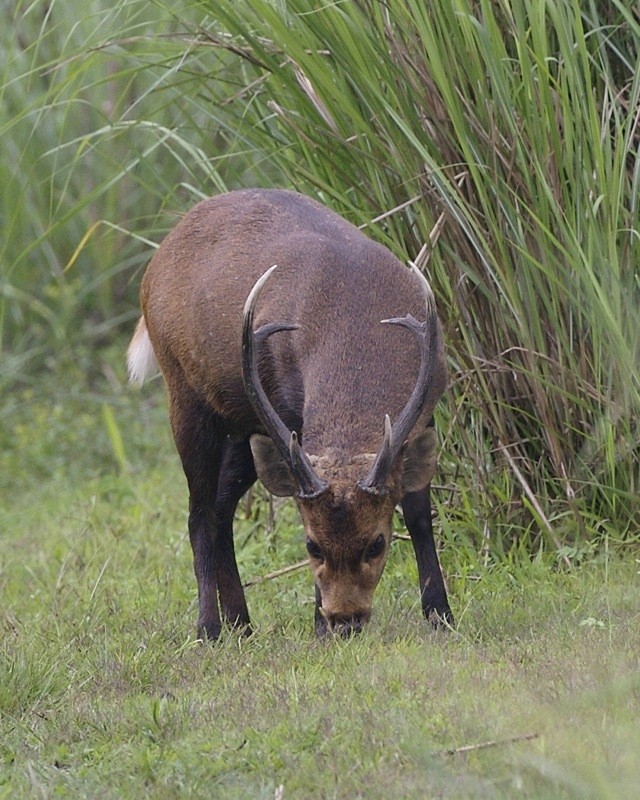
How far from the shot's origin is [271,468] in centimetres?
464

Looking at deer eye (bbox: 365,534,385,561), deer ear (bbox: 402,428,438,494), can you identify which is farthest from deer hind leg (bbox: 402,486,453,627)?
deer eye (bbox: 365,534,385,561)

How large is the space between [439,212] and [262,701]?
2.18 metres

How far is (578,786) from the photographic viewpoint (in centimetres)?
292

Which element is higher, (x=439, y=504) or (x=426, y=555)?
(x=426, y=555)

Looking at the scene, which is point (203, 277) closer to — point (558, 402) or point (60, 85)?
point (60, 85)

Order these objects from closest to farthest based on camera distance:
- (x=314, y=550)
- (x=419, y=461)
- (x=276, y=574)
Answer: (x=314, y=550), (x=419, y=461), (x=276, y=574)

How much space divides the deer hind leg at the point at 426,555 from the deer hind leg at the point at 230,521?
68 centimetres

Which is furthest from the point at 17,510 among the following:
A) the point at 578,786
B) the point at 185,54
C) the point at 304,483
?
the point at 578,786

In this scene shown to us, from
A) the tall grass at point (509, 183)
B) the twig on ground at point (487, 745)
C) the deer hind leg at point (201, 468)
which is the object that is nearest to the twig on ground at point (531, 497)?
the tall grass at point (509, 183)

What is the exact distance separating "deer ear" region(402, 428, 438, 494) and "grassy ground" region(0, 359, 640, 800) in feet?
1.44

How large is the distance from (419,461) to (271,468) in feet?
1.46

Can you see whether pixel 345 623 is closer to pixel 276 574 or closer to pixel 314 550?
pixel 314 550

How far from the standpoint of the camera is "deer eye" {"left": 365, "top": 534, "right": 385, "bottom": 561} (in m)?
4.41

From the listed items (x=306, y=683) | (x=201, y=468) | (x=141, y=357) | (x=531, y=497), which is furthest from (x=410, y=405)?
(x=141, y=357)
